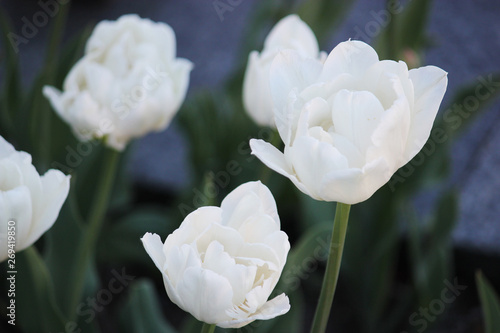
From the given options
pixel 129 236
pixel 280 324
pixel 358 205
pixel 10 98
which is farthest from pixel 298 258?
pixel 10 98

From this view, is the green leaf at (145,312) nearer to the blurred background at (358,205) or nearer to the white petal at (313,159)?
the blurred background at (358,205)

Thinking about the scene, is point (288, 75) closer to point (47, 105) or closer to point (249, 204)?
point (249, 204)

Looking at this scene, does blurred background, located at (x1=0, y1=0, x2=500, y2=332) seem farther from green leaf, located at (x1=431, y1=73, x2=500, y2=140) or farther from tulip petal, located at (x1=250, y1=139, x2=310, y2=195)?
tulip petal, located at (x1=250, y1=139, x2=310, y2=195)

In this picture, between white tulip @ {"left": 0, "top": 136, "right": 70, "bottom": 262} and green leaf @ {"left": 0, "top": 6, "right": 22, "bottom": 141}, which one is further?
green leaf @ {"left": 0, "top": 6, "right": 22, "bottom": 141}

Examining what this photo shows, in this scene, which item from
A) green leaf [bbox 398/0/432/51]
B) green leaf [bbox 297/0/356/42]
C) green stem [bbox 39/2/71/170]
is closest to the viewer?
green stem [bbox 39/2/71/170]

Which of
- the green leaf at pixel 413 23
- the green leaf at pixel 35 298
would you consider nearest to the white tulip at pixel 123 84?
the green leaf at pixel 35 298

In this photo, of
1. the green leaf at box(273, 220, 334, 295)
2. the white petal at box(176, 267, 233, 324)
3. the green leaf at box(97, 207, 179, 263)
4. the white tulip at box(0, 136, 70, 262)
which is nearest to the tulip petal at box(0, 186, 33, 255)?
the white tulip at box(0, 136, 70, 262)

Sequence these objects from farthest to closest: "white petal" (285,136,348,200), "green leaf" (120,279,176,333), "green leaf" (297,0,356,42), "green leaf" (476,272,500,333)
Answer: "green leaf" (297,0,356,42), "green leaf" (120,279,176,333), "green leaf" (476,272,500,333), "white petal" (285,136,348,200)

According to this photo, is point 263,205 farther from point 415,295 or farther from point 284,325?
point 415,295
